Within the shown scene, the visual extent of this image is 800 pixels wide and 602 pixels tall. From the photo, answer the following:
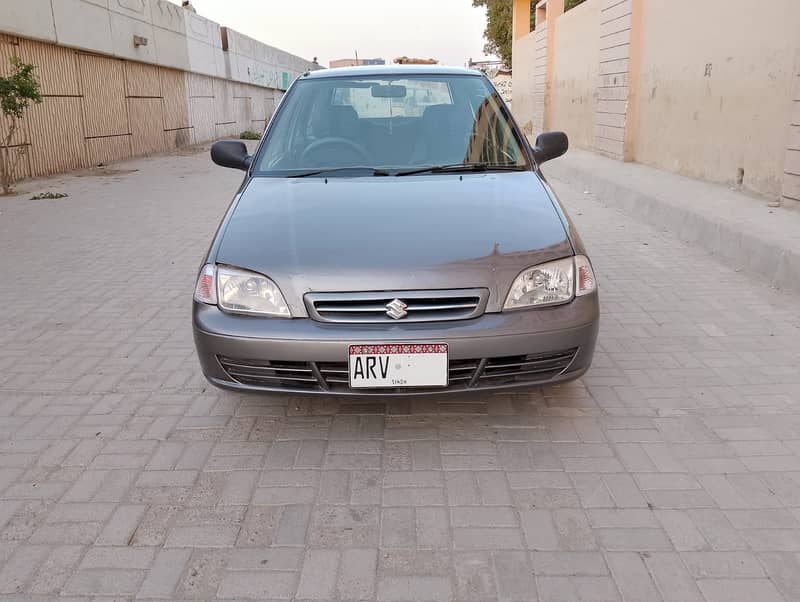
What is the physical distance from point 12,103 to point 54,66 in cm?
391

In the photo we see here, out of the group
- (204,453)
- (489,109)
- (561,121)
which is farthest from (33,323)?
(561,121)

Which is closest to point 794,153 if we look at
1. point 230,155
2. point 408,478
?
point 230,155

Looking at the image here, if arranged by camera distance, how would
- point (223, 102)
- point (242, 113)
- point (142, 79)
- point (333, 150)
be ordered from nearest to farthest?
point (333, 150)
point (142, 79)
point (223, 102)
point (242, 113)

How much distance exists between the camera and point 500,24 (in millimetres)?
42469

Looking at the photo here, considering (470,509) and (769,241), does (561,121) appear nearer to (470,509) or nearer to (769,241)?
(769,241)

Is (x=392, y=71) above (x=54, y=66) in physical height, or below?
below

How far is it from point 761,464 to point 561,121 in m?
17.4

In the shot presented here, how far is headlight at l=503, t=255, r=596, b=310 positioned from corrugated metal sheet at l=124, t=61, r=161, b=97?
56.1ft

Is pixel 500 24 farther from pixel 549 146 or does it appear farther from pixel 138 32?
pixel 549 146

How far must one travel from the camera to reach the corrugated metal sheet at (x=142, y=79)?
1764cm

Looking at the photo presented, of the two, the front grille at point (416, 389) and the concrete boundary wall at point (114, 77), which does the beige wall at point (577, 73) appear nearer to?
the concrete boundary wall at point (114, 77)

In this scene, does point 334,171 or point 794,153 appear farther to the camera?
point 794,153

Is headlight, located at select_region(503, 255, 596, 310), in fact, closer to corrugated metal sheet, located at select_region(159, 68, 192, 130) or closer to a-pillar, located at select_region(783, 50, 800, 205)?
a-pillar, located at select_region(783, 50, 800, 205)

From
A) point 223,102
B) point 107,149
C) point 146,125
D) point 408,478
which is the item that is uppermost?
point 223,102
